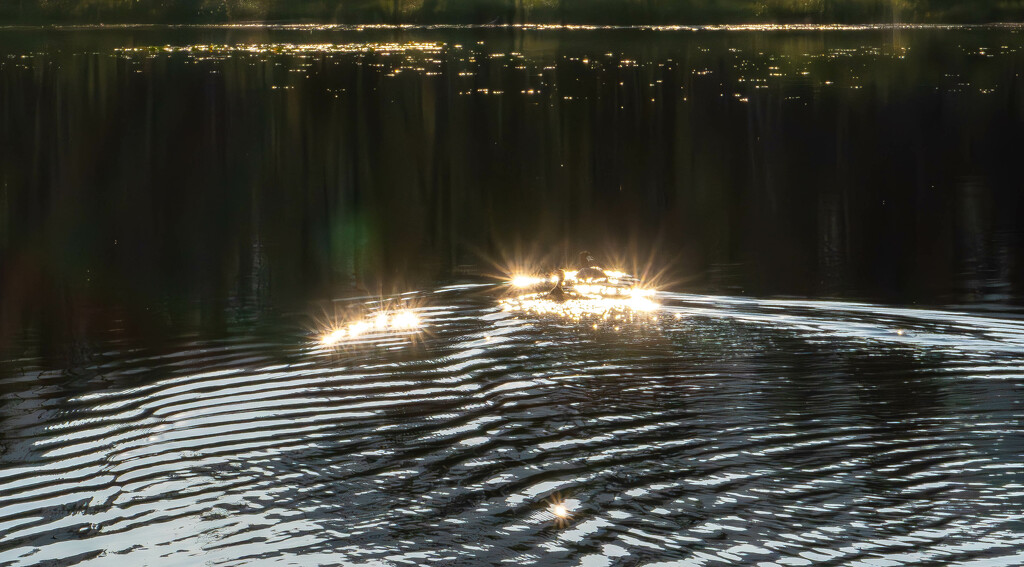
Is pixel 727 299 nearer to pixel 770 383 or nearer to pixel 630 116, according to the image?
pixel 770 383

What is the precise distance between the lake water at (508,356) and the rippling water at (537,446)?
0.04 meters

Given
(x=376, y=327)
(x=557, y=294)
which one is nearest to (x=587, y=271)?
(x=557, y=294)

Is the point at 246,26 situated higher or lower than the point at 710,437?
higher

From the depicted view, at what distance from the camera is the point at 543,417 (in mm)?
13148

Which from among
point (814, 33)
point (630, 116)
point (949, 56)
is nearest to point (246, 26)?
point (814, 33)

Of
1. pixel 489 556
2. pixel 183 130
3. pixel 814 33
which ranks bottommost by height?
pixel 489 556

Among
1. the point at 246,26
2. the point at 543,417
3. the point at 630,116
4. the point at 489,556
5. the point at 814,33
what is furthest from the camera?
the point at 246,26

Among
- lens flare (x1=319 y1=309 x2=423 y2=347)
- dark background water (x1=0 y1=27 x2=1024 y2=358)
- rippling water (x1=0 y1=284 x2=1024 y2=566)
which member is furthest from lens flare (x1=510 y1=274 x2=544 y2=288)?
rippling water (x1=0 y1=284 x2=1024 y2=566)

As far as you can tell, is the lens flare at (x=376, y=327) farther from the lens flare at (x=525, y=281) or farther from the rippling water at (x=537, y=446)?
the lens flare at (x=525, y=281)

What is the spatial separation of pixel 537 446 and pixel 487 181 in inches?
1080

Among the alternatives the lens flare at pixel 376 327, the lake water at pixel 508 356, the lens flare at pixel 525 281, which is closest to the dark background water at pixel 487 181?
the lake water at pixel 508 356

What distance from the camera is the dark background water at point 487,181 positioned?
74.9 feet

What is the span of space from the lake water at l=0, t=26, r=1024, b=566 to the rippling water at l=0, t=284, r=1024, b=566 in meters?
0.04

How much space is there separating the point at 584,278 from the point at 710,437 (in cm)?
805
